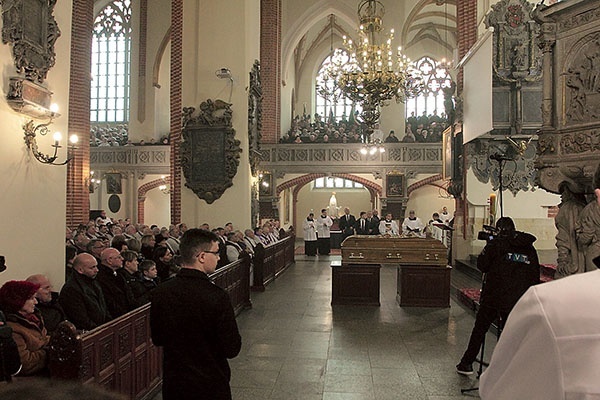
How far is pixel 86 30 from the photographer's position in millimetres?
14594

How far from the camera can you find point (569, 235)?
19.0ft

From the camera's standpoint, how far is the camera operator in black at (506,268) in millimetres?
5203

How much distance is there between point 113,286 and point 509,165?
10940mm

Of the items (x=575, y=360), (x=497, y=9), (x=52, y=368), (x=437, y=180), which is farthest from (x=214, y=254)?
(x=437, y=180)

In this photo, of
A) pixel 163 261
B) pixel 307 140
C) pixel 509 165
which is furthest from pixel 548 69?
pixel 307 140

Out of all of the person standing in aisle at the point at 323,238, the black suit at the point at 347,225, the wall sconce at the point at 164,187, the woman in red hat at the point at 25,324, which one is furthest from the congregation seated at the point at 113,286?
the wall sconce at the point at 164,187

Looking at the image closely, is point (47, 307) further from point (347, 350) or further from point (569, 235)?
point (569, 235)

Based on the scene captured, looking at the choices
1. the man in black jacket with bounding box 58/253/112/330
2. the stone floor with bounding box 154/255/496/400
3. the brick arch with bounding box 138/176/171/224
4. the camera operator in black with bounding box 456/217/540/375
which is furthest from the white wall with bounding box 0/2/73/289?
the brick arch with bounding box 138/176/171/224

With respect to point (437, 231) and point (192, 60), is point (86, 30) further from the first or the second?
point (437, 231)

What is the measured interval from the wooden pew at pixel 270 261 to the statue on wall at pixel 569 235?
258 inches

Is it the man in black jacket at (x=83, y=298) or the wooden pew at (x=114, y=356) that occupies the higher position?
the man in black jacket at (x=83, y=298)

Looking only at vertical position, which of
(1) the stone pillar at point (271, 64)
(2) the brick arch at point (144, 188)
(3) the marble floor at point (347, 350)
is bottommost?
(3) the marble floor at point (347, 350)

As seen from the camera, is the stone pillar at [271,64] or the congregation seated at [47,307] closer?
the congregation seated at [47,307]

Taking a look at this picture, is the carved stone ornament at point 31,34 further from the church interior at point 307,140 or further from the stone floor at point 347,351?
the stone floor at point 347,351
